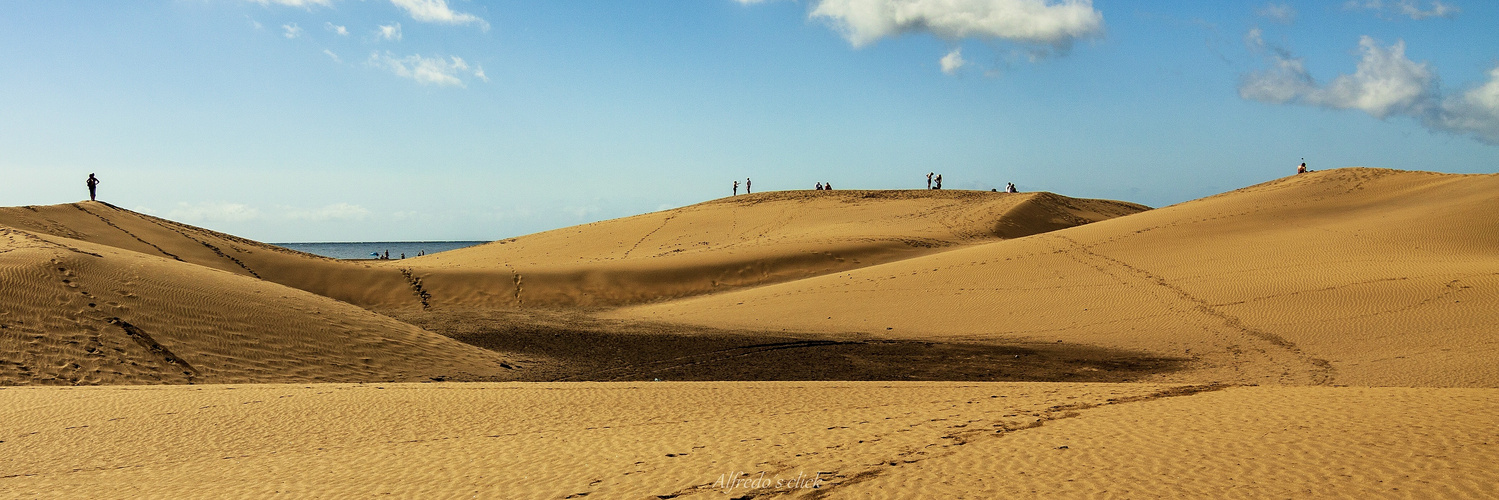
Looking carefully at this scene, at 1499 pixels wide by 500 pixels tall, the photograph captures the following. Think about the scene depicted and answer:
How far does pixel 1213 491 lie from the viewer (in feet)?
19.6

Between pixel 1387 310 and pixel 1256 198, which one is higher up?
pixel 1256 198

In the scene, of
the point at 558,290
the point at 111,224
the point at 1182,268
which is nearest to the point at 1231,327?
the point at 1182,268

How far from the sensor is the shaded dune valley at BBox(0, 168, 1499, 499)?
22.4 ft

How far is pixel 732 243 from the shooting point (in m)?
40.6

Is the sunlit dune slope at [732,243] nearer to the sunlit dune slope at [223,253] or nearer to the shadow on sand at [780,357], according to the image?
the sunlit dune slope at [223,253]

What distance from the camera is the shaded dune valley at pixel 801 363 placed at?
6836mm

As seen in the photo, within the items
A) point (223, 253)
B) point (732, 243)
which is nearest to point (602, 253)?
point (732, 243)

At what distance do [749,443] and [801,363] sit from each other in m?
8.16

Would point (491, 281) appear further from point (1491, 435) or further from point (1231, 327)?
point (1491, 435)

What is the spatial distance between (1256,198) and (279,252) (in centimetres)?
3358

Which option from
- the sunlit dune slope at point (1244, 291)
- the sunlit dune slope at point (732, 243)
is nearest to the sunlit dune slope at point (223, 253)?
the sunlit dune slope at point (732, 243)

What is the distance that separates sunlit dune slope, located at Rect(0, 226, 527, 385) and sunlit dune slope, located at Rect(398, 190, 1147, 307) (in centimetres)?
1060

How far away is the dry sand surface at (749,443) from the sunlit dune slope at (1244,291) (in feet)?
17.7

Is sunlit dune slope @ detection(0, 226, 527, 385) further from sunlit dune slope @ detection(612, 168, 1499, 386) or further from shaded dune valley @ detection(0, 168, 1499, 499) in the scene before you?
sunlit dune slope @ detection(612, 168, 1499, 386)
